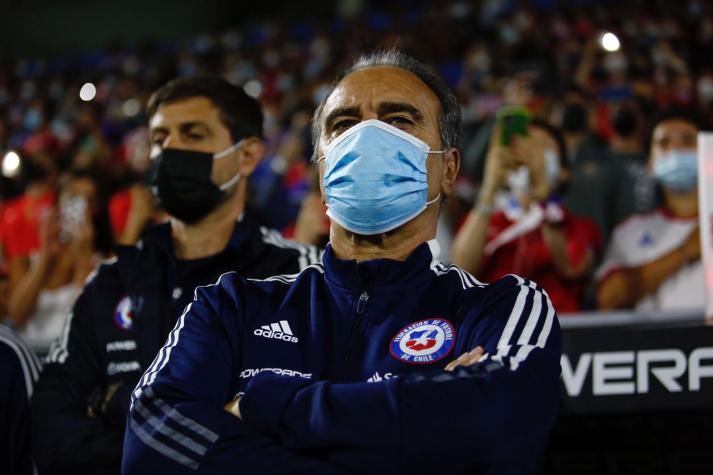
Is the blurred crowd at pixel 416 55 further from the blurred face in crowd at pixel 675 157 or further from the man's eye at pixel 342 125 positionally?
the man's eye at pixel 342 125

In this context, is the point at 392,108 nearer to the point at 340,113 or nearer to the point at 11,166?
the point at 340,113

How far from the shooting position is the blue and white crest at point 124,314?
250 cm

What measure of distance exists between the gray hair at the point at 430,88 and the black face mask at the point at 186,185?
0.64m

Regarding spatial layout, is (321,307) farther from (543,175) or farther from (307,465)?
(543,175)

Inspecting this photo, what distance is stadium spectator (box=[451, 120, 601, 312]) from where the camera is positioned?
3623mm

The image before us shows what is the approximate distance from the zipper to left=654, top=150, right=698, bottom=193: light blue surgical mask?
2483mm

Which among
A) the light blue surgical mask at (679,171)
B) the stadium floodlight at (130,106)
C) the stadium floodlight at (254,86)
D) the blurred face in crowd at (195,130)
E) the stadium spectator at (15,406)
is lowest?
the stadium spectator at (15,406)

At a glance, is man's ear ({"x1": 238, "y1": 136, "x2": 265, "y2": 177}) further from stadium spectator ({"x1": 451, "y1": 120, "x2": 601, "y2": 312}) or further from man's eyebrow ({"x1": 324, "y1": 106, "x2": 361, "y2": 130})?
stadium spectator ({"x1": 451, "y1": 120, "x2": 601, "y2": 312})

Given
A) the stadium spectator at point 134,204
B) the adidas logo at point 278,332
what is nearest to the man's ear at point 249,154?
the stadium spectator at point 134,204

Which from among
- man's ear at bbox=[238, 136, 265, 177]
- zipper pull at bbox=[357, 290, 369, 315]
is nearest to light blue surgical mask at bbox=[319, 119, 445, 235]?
zipper pull at bbox=[357, 290, 369, 315]

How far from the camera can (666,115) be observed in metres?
4.08

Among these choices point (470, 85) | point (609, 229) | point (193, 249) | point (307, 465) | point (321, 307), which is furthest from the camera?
point (470, 85)

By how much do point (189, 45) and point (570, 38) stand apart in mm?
8667

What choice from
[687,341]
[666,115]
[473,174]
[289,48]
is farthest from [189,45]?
[687,341]
